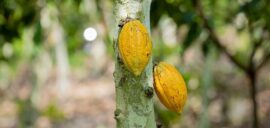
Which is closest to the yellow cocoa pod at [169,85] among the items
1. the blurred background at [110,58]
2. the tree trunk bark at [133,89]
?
the tree trunk bark at [133,89]

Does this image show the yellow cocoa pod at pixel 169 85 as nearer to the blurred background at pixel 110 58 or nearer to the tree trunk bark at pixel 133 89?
the tree trunk bark at pixel 133 89

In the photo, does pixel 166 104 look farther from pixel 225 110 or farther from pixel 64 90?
pixel 64 90

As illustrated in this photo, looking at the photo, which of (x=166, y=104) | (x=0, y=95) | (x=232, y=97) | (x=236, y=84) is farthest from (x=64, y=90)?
(x=166, y=104)

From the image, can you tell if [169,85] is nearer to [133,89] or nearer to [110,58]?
[133,89]

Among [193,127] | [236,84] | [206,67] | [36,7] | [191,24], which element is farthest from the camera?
[236,84]

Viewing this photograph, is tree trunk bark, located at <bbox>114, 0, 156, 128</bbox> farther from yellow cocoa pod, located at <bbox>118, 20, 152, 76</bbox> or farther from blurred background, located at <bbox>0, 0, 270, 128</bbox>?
blurred background, located at <bbox>0, 0, 270, 128</bbox>

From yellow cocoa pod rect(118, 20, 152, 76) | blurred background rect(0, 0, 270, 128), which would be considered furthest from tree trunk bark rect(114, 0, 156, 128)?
blurred background rect(0, 0, 270, 128)

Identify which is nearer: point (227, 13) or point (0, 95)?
point (227, 13)
